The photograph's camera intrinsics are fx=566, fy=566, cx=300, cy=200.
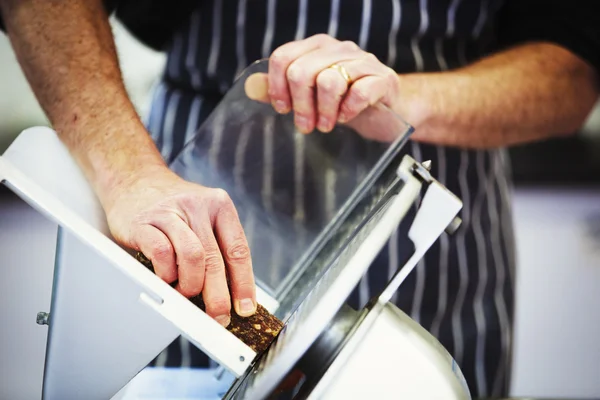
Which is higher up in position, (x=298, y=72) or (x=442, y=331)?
(x=298, y=72)

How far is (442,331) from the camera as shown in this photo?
0.68m

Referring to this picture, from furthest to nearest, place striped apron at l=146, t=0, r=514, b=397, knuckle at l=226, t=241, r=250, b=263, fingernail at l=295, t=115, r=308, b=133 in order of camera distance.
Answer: striped apron at l=146, t=0, r=514, b=397 → fingernail at l=295, t=115, r=308, b=133 → knuckle at l=226, t=241, r=250, b=263

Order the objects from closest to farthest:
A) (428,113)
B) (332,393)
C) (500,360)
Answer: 1. (332,393)
2. (428,113)
3. (500,360)

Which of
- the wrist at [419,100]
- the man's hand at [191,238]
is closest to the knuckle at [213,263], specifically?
the man's hand at [191,238]

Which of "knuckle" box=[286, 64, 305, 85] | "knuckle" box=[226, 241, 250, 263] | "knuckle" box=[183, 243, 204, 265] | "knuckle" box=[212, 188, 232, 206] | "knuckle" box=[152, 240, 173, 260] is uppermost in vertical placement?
"knuckle" box=[286, 64, 305, 85]

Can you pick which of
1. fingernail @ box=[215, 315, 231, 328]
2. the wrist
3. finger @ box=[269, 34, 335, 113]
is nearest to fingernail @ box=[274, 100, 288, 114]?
finger @ box=[269, 34, 335, 113]

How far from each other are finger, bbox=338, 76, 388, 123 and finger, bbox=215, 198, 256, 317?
15 centimetres

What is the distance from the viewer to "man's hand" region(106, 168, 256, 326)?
1.30 ft

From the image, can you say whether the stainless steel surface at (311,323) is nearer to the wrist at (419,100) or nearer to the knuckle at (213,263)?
the knuckle at (213,263)

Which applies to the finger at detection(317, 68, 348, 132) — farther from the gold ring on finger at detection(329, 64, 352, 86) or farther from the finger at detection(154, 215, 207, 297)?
the finger at detection(154, 215, 207, 297)

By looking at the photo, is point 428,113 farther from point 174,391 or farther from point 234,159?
point 174,391

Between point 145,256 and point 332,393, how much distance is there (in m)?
0.16

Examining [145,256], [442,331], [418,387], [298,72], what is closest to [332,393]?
[418,387]

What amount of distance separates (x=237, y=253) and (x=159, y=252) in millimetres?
58
